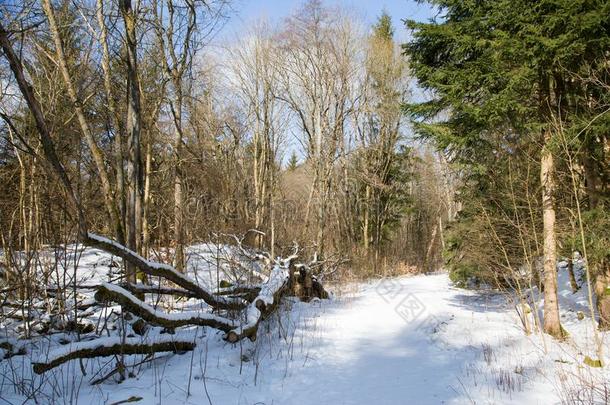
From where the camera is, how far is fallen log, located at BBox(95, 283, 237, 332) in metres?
3.42

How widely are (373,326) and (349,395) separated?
3155 millimetres

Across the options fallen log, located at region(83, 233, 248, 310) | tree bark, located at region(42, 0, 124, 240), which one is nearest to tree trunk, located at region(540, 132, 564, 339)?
fallen log, located at region(83, 233, 248, 310)

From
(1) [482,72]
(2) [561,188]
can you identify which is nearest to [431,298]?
(2) [561,188]

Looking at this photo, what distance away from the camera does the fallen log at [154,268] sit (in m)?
3.26

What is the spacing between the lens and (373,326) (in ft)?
22.1

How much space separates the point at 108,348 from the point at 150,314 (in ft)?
1.48

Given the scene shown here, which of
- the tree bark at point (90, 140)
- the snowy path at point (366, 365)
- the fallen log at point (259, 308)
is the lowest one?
the snowy path at point (366, 365)

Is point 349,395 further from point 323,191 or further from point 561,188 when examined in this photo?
point 323,191

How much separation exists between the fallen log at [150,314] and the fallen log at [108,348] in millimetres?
224

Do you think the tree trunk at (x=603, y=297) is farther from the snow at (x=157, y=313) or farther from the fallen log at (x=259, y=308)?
the snow at (x=157, y=313)

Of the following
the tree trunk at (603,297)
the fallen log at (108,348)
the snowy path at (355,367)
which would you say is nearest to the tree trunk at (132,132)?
the fallen log at (108,348)

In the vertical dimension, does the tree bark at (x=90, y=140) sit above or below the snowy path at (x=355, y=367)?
above

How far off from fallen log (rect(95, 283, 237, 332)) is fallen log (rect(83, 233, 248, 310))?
0.33m

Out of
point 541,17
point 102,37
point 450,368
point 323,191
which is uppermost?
point 102,37
